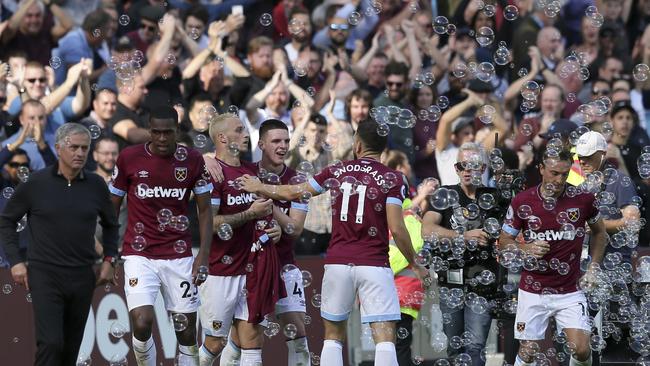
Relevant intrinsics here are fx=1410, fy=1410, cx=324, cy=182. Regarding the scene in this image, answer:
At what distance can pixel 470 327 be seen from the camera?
12.3 metres

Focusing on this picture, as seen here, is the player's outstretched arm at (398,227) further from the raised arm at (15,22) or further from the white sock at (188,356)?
the raised arm at (15,22)

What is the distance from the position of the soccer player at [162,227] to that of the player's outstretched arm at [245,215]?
0.75ft

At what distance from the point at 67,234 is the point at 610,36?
30.5 feet

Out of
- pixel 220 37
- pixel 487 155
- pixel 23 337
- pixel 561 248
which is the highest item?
pixel 220 37

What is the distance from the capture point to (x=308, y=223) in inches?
567

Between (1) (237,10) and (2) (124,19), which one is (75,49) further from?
(1) (237,10)

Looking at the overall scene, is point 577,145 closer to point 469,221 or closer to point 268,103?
point 469,221

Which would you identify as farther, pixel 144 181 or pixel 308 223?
pixel 308 223

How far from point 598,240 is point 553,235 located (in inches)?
19.3

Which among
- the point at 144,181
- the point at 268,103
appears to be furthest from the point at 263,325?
the point at 268,103

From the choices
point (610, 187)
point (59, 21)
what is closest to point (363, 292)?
point (610, 187)

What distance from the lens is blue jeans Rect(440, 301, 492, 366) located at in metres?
12.2

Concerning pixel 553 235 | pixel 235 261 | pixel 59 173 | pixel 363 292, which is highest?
Answer: pixel 59 173

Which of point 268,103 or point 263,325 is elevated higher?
point 268,103
